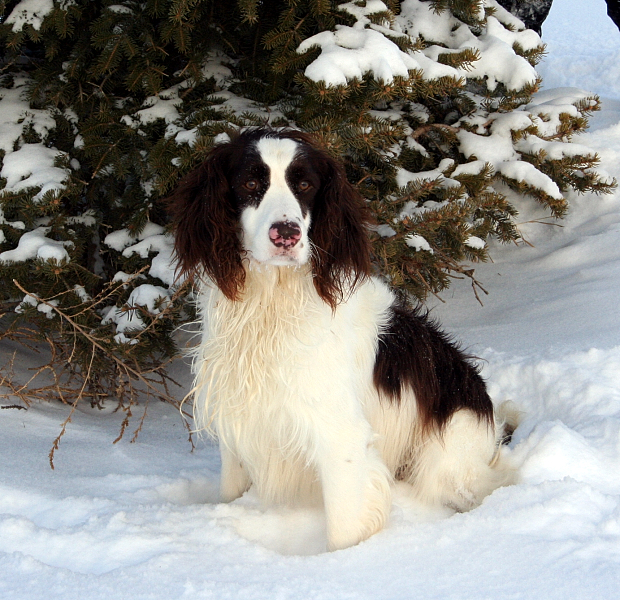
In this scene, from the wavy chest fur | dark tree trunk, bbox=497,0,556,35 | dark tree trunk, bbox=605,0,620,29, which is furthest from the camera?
dark tree trunk, bbox=605,0,620,29

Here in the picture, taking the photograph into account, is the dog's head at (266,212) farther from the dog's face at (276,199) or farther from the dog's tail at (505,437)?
the dog's tail at (505,437)

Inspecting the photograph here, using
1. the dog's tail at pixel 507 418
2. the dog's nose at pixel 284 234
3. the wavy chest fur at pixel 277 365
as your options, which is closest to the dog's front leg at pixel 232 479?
the wavy chest fur at pixel 277 365

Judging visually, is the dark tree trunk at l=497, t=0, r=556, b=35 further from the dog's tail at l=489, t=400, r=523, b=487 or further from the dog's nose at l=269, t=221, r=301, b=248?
the dog's nose at l=269, t=221, r=301, b=248

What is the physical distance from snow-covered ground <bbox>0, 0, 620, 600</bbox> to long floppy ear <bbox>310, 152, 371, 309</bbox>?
1042 millimetres

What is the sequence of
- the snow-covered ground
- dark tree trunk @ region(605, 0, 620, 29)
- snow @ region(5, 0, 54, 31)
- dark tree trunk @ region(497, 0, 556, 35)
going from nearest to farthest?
1. the snow-covered ground
2. snow @ region(5, 0, 54, 31)
3. dark tree trunk @ region(497, 0, 556, 35)
4. dark tree trunk @ region(605, 0, 620, 29)

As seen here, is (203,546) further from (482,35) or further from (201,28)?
(482,35)

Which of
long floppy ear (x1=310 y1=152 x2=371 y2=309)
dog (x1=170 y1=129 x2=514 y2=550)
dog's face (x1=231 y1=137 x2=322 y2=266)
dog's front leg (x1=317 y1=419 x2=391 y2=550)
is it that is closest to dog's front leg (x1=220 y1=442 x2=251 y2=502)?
dog (x1=170 y1=129 x2=514 y2=550)

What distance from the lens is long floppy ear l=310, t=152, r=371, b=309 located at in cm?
266

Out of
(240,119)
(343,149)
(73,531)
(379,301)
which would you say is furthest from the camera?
(240,119)

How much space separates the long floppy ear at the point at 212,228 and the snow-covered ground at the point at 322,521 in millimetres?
1036

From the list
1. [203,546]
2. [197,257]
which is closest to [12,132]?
[197,257]

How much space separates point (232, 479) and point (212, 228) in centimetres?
129

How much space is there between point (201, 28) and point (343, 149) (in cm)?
124

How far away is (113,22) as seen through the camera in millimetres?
3654
